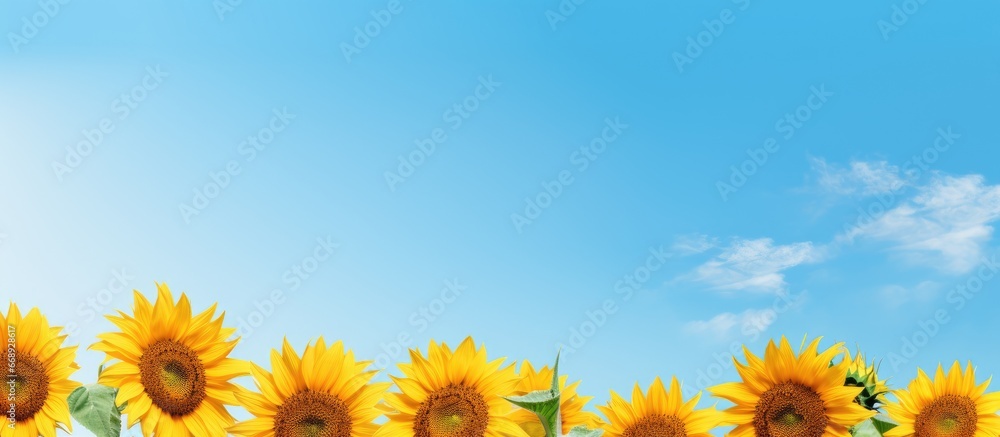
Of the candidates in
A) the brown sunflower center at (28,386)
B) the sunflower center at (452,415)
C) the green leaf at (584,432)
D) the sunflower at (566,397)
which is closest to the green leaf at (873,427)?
the sunflower at (566,397)

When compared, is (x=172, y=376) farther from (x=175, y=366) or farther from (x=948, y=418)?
(x=948, y=418)

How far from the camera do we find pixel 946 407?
4.28m

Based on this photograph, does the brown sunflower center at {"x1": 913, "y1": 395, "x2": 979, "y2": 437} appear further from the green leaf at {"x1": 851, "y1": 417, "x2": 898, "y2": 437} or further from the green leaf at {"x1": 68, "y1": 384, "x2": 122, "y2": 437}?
the green leaf at {"x1": 68, "y1": 384, "x2": 122, "y2": 437}

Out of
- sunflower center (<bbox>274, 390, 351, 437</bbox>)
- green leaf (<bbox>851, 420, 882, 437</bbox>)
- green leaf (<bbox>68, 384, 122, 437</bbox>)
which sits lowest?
green leaf (<bbox>68, 384, 122, 437</bbox>)

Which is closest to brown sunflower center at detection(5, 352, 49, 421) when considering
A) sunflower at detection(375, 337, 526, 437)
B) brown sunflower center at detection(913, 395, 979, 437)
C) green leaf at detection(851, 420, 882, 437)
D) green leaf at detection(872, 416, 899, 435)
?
sunflower at detection(375, 337, 526, 437)

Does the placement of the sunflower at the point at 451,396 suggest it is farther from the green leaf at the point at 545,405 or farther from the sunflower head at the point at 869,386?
the sunflower head at the point at 869,386

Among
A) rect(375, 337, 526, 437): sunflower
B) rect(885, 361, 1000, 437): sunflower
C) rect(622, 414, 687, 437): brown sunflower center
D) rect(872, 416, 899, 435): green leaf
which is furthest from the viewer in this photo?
rect(885, 361, 1000, 437): sunflower

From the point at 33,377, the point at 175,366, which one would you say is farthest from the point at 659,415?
the point at 33,377

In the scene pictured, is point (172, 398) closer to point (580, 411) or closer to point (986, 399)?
point (580, 411)

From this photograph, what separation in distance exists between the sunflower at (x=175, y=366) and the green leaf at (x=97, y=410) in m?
0.05

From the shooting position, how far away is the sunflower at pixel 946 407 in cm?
412

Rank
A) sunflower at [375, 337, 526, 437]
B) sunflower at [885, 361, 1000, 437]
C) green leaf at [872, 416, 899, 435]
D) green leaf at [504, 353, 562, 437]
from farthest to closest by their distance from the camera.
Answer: sunflower at [885, 361, 1000, 437] < green leaf at [872, 416, 899, 435] < sunflower at [375, 337, 526, 437] < green leaf at [504, 353, 562, 437]

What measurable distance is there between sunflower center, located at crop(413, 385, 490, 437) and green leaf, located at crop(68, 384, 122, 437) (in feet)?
3.92

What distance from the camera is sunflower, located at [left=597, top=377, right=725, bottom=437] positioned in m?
3.68
